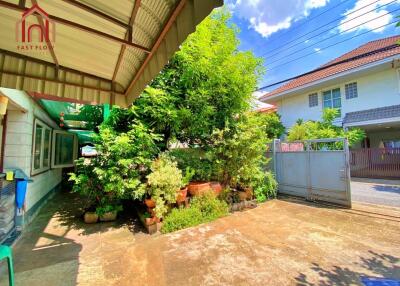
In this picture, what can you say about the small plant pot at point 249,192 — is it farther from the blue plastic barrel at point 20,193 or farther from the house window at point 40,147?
the house window at point 40,147

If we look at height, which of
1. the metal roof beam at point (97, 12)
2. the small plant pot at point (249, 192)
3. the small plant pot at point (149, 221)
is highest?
the metal roof beam at point (97, 12)

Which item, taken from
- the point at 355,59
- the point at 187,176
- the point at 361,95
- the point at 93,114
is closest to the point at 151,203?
the point at 187,176

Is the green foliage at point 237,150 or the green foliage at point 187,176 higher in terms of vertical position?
the green foliage at point 237,150

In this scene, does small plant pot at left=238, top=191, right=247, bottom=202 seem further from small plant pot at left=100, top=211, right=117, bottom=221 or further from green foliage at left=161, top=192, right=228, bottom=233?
small plant pot at left=100, top=211, right=117, bottom=221

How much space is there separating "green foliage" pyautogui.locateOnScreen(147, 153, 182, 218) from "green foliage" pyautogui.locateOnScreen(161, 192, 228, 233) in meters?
0.28

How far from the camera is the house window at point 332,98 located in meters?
13.0

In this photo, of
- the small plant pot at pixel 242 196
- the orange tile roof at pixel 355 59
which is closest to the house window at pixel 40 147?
the small plant pot at pixel 242 196

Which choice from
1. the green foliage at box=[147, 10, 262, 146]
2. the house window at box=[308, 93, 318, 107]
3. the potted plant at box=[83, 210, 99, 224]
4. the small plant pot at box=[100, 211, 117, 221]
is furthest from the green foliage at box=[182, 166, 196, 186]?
the house window at box=[308, 93, 318, 107]

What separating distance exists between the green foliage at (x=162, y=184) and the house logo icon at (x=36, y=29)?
3.05 m

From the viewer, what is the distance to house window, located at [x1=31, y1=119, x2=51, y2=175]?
5.55 m

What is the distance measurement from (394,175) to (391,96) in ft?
13.5

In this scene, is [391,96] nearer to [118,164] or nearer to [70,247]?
[118,164]

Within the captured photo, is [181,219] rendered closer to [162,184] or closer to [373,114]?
[162,184]

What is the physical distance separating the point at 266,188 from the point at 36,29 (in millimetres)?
7016
